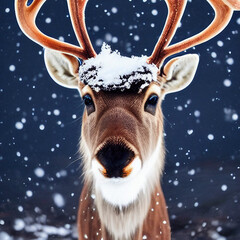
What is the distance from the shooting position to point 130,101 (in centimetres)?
125

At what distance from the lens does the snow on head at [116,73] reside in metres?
1.24

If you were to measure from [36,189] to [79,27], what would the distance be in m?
0.66

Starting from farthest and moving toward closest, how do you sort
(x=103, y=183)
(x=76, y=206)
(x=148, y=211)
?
(x=76, y=206) < (x=148, y=211) < (x=103, y=183)

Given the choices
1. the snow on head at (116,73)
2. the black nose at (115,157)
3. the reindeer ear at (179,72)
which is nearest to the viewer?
the black nose at (115,157)

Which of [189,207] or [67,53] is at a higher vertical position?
[67,53]

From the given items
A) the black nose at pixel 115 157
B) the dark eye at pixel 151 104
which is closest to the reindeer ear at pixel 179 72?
the dark eye at pixel 151 104

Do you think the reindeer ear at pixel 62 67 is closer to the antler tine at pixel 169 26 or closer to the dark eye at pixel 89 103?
the dark eye at pixel 89 103

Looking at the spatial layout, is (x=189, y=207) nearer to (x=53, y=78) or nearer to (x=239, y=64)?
(x=239, y=64)

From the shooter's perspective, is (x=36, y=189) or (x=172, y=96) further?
(x=36, y=189)

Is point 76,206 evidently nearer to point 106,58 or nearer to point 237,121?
point 106,58

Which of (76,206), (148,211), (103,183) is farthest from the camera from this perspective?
(76,206)

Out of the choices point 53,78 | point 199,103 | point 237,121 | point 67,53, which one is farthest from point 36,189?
point 237,121

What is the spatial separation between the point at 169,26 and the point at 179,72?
0.17 metres

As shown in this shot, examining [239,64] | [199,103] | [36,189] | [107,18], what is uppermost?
[107,18]
